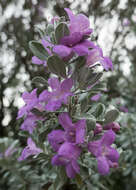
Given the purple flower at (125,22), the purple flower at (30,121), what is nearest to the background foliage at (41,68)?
the purple flower at (125,22)

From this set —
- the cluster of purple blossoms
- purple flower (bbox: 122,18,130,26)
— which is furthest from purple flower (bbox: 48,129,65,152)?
purple flower (bbox: 122,18,130,26)

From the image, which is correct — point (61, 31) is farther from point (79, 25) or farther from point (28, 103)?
point (28, 103)

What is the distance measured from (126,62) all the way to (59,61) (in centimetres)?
237

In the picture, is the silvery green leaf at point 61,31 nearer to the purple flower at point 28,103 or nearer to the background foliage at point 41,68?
the purple flower at point 28,103

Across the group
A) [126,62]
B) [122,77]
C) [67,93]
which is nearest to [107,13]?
[126,62]

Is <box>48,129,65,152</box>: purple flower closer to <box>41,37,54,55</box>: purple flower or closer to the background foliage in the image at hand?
<box>41,37,54,55</box>: purple flower

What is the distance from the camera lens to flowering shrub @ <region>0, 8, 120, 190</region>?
0.87m

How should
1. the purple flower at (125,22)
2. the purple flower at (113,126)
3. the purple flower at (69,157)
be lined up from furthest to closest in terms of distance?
the purple flower at (125,22)
the purple flower at (113,126)
the purple flower at (69,157)

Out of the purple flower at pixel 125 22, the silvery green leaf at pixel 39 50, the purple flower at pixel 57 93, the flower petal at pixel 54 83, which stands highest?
the purple flower at pixel 125 22

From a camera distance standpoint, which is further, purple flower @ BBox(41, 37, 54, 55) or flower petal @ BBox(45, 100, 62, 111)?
purple flower @ BBox(41, 37, 54, 55)

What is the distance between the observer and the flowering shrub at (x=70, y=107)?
87cm

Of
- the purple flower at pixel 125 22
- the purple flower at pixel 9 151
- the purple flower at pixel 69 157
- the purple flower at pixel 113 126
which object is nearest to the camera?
the purple flower at pixel 69 157

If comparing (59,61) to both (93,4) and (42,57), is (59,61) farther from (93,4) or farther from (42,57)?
(93,4)

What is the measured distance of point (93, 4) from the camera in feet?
6.88
